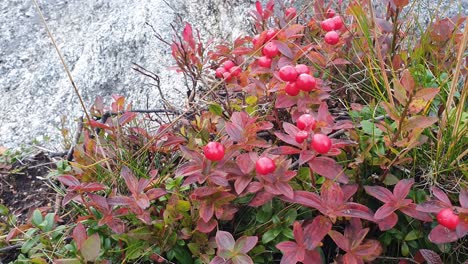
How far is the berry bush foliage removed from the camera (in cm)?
135

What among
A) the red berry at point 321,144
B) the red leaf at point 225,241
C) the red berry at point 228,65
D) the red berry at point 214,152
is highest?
the red berry at point 228,65

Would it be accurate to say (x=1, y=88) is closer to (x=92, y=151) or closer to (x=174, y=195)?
(x=92, y=151)

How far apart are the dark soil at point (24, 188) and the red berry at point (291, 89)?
1197 millimetres

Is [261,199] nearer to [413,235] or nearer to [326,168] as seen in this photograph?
[326,168]

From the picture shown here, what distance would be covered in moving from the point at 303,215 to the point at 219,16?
186 centimetres

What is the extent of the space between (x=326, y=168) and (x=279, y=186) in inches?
5.8

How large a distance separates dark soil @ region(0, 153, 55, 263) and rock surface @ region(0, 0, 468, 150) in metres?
0.16

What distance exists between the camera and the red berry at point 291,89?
5.19 ft

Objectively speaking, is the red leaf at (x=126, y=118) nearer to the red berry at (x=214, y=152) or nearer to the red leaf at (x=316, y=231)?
the red berry at (x=214, y=152)

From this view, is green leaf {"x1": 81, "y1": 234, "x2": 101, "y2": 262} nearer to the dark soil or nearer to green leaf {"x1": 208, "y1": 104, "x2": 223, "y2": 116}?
green leaf {"x1": 208, "y1": 104, "x2": 223, "y2": 116}

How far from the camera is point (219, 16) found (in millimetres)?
3035

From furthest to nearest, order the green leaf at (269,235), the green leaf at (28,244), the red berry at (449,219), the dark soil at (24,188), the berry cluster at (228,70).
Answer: the dark soil at (24,188) < the berry cluster at (228,70) < the green leaf at (28,244) < the green leaf at (269,235) < the red berry at (449,219)

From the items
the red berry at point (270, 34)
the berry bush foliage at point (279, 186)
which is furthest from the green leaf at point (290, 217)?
the red berry at point (270, 34)

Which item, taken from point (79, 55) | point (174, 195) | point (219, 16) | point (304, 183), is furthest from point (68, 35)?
point (304, 183)
